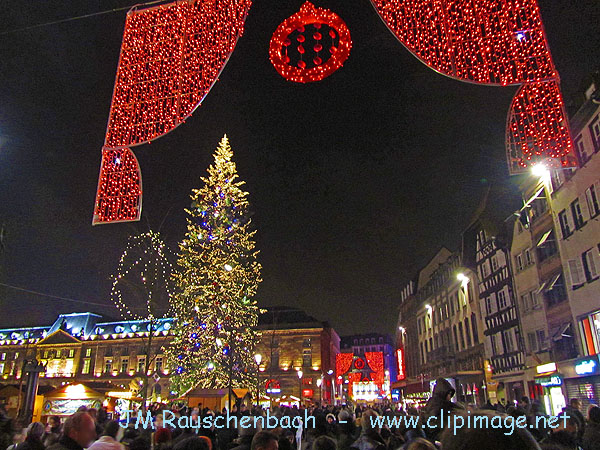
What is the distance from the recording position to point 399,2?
31.6 ft

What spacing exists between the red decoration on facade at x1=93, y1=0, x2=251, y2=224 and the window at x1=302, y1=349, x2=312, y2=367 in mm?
70711

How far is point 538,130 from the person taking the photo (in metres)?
11.6

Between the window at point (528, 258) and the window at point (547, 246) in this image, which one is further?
the window at point (528, 258)

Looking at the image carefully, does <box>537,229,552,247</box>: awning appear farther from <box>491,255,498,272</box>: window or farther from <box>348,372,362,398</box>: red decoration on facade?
<box>348,372,362,398</box>: red decoration on facade

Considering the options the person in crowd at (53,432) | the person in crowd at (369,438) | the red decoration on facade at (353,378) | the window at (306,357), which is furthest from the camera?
the red decoration on facade at (353,378)

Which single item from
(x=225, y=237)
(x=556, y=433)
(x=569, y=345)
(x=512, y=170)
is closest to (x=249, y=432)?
(x=556, y=433)

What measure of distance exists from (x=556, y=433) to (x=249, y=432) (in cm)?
410

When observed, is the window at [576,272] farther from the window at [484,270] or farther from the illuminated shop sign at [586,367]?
the window at [484,270]

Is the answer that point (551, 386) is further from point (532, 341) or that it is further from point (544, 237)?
point (544, 237)

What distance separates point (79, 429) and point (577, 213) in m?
27.1

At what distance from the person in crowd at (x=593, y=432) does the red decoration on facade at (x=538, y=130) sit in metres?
6.10

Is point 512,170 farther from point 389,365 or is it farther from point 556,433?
point 389,365

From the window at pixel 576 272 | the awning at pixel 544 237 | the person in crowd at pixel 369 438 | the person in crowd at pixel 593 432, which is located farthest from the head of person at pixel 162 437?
the awning at pixel 544 237

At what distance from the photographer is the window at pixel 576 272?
2486cm
